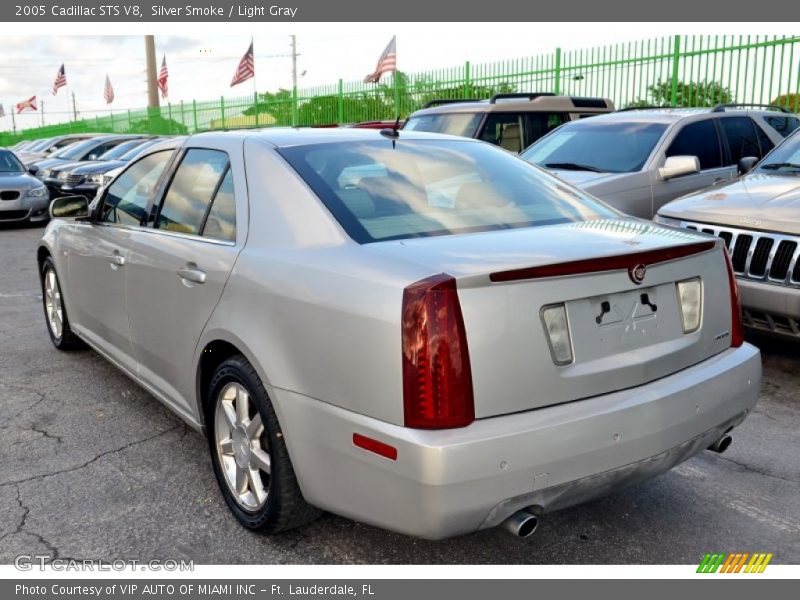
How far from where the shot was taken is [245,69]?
81.8 ft

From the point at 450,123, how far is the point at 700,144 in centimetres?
322

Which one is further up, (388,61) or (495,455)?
(388,61)

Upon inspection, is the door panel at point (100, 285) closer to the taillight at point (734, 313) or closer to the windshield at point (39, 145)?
the taillight at point (734, 313)

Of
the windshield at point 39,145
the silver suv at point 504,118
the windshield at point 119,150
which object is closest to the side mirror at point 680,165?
the silver suv at point 504,118

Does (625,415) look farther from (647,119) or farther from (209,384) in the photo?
(647,119)

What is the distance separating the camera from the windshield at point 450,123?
9.59m

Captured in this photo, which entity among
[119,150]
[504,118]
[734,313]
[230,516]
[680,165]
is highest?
[504,118]

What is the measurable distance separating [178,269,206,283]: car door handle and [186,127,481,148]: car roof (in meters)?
0.63

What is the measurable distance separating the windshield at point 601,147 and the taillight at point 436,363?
18.2 ft

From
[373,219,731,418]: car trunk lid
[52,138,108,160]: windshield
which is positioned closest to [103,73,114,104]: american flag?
[52,138,108,160]: windshield

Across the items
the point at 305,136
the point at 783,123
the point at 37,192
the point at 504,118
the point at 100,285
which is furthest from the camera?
the point at 37,192

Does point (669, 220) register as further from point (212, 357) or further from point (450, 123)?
point (450, 123)

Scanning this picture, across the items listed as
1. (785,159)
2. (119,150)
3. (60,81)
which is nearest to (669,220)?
(785,159)

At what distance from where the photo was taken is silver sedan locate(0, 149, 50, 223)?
13758 millimetres
